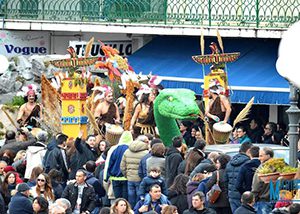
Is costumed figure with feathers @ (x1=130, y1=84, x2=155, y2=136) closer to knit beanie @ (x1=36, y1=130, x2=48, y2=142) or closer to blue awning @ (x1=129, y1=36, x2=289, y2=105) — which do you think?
knit beanie @ (x1=36, y1=130, x2=48, y2=142)

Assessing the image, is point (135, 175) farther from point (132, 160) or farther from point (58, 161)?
point (58, 161)

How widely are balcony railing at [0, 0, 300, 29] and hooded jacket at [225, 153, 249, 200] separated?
1084 centimetres

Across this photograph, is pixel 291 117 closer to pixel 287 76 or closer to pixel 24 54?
pixel 287 76

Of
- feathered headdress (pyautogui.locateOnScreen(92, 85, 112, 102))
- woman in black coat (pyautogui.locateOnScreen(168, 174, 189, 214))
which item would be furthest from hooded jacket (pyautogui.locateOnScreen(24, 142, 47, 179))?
woman in black coat (pyautogui.locateOnScreen(168, 174, 189, 214))

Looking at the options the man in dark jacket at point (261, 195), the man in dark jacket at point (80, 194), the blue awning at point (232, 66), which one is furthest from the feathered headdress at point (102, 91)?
the man in dark jacket at point (261, 195)

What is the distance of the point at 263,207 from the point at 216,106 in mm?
8338

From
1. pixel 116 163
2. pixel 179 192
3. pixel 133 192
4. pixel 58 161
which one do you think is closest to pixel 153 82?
pixel 58 161

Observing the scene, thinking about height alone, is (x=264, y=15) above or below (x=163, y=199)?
above

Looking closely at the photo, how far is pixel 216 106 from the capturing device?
33562 mm

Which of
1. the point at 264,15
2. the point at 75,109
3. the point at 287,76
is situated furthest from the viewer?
the point at 264,15

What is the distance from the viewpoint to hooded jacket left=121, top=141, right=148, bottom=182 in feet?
93.8

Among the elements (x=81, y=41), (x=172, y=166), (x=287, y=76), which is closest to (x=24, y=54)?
(x=81, y=41)

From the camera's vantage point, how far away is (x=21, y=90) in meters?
38.9

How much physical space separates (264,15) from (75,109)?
499 cm
